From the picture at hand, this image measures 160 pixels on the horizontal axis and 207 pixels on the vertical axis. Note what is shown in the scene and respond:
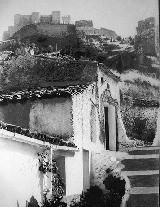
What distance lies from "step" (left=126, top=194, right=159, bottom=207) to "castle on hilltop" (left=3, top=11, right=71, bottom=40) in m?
→ 1.20

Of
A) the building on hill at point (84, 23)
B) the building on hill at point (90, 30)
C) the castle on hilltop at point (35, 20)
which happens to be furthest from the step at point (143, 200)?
the castle on hilltop at point (35, 20)

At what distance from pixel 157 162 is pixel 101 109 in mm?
486

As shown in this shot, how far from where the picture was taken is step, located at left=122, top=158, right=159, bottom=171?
2924 millimetres

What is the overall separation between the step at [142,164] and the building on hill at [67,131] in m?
0.15

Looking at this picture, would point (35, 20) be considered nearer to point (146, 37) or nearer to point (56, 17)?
point (56, 17)

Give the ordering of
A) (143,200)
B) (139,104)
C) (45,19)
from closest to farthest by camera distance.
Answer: (143,200)
(139,104)
(45,19)

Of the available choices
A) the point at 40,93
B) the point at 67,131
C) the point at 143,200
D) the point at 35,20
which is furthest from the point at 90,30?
the point at 143,200

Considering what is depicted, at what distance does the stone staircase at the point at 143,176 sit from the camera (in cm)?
289

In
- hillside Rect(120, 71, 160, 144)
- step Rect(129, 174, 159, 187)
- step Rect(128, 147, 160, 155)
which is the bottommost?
step Rect(129, 174, 159, 187)

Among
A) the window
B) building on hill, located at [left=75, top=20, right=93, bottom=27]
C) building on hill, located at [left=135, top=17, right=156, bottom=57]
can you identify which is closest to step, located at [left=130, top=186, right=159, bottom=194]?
the window

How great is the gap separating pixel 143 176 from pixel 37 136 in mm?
729

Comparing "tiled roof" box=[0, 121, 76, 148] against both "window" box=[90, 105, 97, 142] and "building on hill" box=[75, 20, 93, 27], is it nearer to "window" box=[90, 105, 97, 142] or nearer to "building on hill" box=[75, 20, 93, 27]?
"window" box=[90, 105, 97, 142]

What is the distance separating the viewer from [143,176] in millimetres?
2922

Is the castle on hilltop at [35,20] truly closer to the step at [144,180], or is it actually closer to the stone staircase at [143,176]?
the stone staircase at [143,176]
